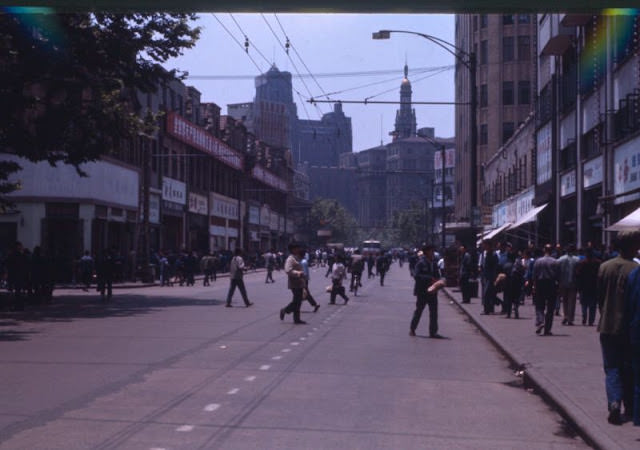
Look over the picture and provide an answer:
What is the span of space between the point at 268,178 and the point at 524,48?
106ft

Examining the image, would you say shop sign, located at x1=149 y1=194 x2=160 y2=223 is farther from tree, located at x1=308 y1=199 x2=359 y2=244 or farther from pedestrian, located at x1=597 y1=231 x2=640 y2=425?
tree, located at x1=308 y1=199 x2=359 y2=244

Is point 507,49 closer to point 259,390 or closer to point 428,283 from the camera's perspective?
point 428,283

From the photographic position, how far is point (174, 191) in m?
60.2

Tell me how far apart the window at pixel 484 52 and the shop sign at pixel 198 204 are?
1043 inches

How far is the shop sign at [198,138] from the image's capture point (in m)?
58.3

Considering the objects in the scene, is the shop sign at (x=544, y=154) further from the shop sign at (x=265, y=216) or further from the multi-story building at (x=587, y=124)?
the shop sign at (x=265, y=216)

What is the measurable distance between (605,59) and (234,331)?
15.7 meters

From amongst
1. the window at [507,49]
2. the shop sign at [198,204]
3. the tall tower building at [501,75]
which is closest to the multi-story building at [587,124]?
the shop sign at [198,204]

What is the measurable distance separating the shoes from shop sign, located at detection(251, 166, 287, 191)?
8020cm

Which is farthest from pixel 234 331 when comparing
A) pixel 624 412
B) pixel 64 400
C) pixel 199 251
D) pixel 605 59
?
pixel 199 251

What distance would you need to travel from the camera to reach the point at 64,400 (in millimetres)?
10031

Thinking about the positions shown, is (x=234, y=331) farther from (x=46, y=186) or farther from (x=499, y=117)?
(x=499, y=117)

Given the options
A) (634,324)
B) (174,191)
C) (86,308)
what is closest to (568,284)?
(634,324)

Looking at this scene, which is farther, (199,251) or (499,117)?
(499,117)
